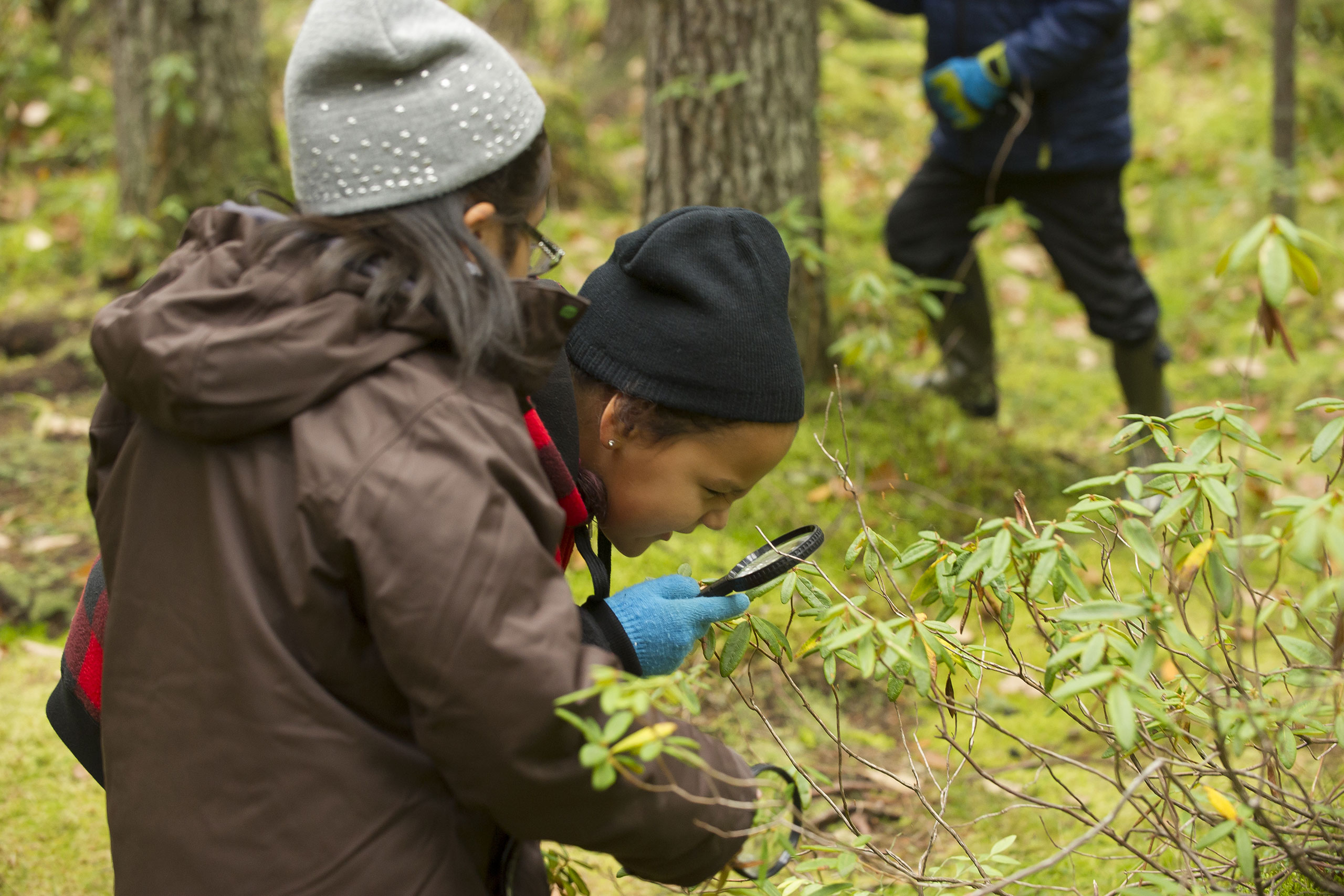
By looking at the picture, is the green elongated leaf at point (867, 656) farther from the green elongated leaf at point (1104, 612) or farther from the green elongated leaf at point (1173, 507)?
the green elongated leaf at point (1173, 507)

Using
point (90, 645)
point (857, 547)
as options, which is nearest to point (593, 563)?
point (857, 547)

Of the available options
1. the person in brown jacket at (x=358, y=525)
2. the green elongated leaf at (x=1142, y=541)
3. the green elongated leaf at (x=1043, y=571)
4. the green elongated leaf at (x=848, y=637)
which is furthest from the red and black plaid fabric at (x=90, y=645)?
the green elongated leaf at (x=1142, y=541)

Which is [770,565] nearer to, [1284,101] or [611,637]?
[611,637]

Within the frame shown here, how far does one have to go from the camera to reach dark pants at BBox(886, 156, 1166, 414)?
370cm

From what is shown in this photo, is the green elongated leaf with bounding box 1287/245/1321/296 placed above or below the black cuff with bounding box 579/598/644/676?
above

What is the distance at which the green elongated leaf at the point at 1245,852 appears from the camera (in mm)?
1233

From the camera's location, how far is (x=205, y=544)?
125 centimetres

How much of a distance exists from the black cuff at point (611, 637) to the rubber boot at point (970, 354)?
2909mm

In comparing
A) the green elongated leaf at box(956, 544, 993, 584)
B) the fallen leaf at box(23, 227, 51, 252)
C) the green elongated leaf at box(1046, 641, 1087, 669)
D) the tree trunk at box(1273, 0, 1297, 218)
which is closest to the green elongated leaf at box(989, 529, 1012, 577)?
the green elongated leaf at box(956, 544, 993, 584)

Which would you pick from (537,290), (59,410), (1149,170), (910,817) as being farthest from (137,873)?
(1149,170)

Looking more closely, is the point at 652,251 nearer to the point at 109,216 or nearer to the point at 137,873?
the point at 137,873

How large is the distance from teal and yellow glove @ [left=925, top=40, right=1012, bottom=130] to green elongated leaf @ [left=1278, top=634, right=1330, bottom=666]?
8.49 ft

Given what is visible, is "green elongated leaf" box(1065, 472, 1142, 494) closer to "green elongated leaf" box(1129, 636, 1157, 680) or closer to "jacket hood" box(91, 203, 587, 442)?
"green elongated leaf" box(1129, 636, 1157, 680)

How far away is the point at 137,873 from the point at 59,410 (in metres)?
3.22
